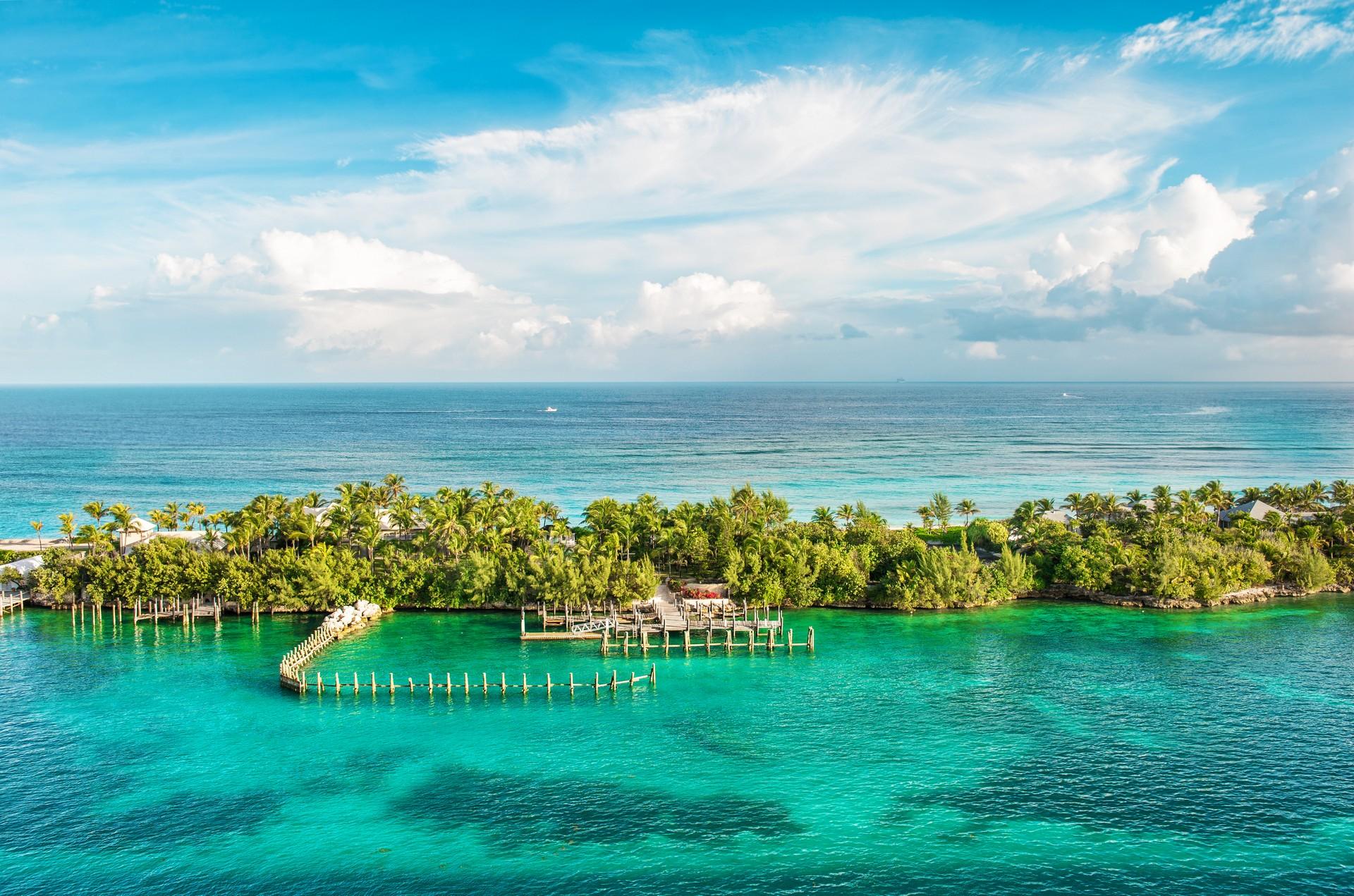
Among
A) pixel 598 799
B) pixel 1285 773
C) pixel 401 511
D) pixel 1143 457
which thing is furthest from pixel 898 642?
pixel 1143 457

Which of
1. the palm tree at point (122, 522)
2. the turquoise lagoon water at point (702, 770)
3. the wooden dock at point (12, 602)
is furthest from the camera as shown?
the palm tree at point (122, 522)

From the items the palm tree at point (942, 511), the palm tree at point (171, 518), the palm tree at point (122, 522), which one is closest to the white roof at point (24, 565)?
the palm tree at point (122, 522)

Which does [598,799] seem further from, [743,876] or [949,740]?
[949,740]

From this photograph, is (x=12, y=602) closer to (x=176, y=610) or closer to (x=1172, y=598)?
(x=176, y=610)

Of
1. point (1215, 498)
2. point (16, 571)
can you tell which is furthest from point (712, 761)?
point (1215, 498)

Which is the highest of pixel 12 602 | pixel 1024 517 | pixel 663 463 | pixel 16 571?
pixel 663 463

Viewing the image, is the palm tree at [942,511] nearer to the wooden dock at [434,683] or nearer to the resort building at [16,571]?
the wooden dock at [434,683]
